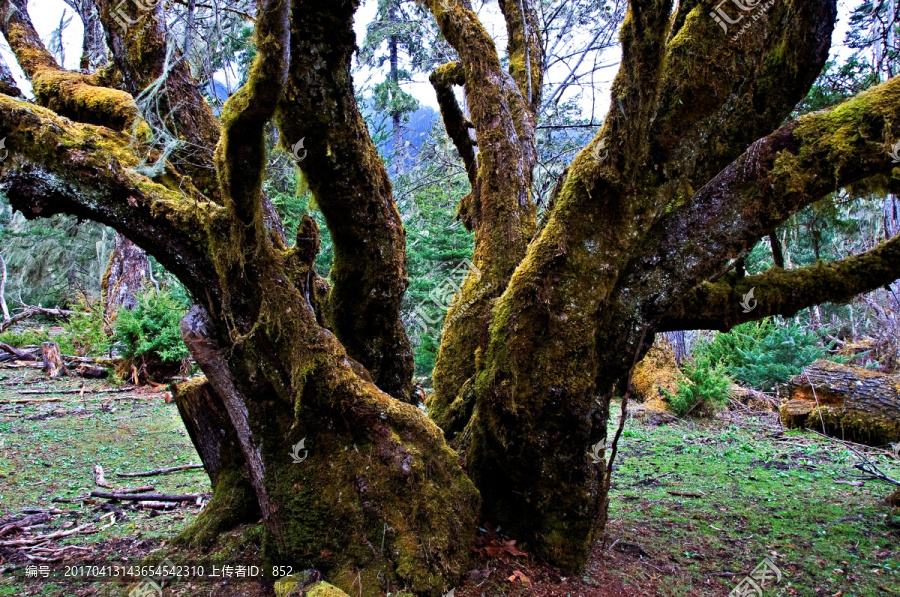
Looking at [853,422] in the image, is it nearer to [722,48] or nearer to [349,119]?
[722,48]

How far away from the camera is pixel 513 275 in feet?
10.8

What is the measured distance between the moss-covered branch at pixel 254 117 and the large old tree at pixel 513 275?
0.05 ft

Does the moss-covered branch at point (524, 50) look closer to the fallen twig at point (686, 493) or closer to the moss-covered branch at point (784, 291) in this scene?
the moss-covered branch at point (784, 291)

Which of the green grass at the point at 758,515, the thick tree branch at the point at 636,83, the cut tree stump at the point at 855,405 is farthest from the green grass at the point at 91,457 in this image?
the cut tree stump at the point at 855,405

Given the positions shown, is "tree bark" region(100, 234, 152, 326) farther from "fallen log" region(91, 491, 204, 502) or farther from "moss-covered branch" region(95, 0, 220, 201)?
"moss-covered branch" region(95, 0, 220, 201)

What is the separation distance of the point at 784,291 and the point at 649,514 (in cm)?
229

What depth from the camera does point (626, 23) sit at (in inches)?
104

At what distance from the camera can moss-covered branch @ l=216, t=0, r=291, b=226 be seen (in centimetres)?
210

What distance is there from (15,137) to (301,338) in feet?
6.04

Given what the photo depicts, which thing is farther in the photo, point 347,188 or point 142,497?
point 142,497

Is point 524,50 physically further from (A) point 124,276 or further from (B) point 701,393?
(A) point 124,276

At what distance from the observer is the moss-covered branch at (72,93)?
3.90m

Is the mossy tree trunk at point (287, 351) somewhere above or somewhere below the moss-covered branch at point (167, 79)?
below

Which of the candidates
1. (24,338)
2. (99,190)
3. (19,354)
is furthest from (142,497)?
(24,338)
